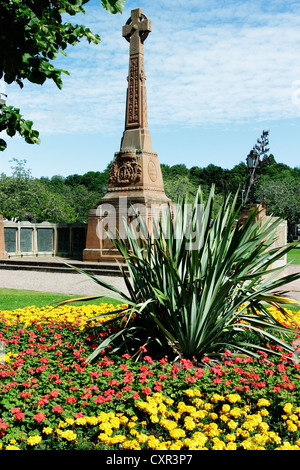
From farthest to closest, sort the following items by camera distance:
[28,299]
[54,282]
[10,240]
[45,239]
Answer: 1. [45,239]
2. [10,240]
3. [54,282]
4. [28,299]

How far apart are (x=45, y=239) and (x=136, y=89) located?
336 inches

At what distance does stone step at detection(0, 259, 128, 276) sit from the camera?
13808mm

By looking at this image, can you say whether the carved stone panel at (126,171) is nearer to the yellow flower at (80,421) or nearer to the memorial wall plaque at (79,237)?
the memorial wall plaque at (79,237)

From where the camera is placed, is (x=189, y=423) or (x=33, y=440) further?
(x=189, y=423)

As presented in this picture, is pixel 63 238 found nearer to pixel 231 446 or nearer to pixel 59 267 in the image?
pixel 59 267

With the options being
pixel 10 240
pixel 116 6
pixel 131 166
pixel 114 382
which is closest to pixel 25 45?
pixel 116 6

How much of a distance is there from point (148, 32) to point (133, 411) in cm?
1519

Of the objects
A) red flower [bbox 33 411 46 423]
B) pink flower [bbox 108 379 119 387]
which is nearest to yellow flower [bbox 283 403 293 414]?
pink flower [bbox 108 379 119 387]

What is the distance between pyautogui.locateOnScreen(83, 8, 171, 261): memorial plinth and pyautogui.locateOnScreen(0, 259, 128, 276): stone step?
1286 mm

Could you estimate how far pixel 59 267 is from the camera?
15.1 m

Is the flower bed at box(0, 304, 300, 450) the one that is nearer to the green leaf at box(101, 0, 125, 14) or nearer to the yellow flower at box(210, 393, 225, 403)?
the yellow flower at box(210, 393, 225, 403)

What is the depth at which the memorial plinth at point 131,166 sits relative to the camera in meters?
15.8

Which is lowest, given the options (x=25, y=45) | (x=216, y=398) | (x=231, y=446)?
(x=231, y=446)
